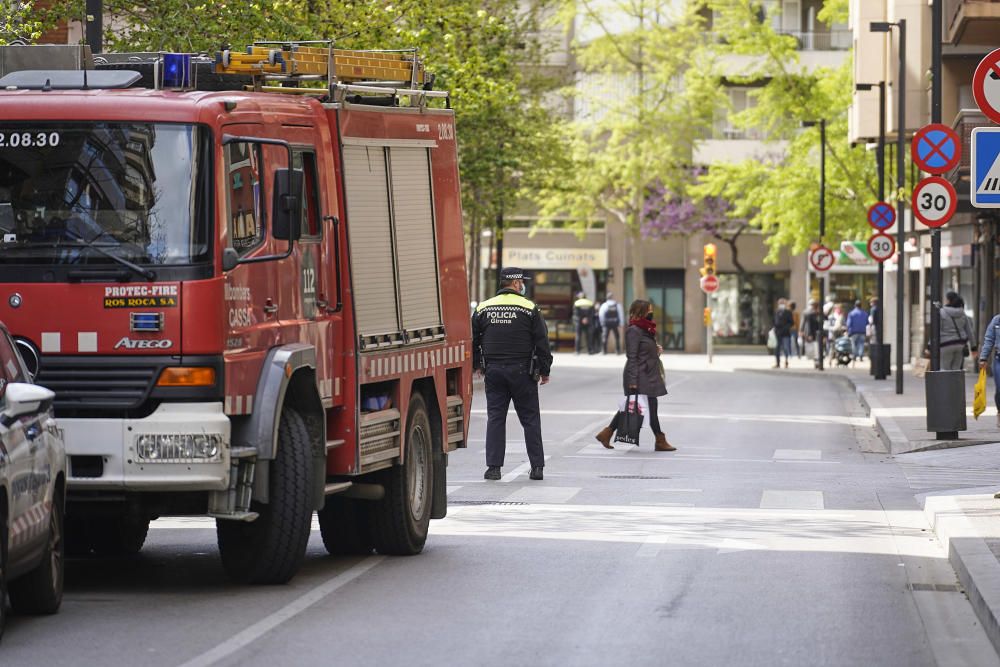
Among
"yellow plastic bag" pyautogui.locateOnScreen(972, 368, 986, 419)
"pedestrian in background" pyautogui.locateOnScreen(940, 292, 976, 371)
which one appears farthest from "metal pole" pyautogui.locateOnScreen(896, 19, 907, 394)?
"yellow plastic bag" pyautogui.locateOnScreen(972, 368, 986, 419)

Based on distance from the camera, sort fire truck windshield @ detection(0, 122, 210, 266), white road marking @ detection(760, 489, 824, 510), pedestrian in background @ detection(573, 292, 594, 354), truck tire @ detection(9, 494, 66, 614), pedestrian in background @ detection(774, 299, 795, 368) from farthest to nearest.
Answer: pedestrian in background @ detection(573, 292, 594, 354)
pedestrian in background @ detection(774, 299, 795, 368)
white road marking @ detection(760, 489, 824, 510)
fire truck windshield @ detection(0, 122, 210, 266)
truck tire @ detection(9, 494, 66, 614)

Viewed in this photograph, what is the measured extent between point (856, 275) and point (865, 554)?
6308 centimetres

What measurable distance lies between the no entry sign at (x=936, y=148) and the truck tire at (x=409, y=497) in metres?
13.8

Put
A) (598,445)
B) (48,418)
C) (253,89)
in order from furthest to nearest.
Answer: (598,445), (253,89), (48,418)

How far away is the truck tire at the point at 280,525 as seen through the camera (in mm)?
10742

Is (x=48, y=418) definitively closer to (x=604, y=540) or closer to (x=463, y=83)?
(x=604, y=540)

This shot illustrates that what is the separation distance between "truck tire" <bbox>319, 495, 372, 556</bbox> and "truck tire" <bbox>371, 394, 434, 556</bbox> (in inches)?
4.8

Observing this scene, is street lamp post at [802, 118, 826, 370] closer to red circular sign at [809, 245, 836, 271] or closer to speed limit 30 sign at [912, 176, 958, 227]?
red circular sign at [809, 245, 836, 271]

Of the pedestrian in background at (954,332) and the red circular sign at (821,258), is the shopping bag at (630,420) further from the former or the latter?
the red circular sign at (821,258)

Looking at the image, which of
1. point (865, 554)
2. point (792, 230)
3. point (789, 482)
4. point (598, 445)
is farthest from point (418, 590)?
point (792, 230)

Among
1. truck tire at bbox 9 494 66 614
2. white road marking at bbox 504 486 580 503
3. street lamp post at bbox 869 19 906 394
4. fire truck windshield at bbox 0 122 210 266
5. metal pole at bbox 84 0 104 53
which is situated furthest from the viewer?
street lamp post at bbox 869 19 906 394

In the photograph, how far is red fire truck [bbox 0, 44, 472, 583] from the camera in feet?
33.8

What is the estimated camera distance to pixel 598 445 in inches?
950

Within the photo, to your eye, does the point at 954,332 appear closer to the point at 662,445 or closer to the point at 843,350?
the point at 662,445
